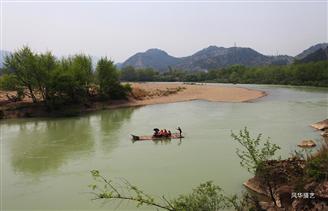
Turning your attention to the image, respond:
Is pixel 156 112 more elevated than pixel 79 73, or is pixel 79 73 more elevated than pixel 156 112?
pixel 79 73

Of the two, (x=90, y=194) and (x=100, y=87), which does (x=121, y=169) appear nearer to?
(x=90, y=194)

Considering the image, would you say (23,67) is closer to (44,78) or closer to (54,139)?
(44,78)

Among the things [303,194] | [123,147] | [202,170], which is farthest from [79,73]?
[303,194]

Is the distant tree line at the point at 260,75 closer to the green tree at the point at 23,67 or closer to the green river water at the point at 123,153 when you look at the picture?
the green tree at the point at 23,67

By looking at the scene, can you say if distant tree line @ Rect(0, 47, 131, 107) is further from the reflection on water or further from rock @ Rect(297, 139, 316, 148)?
rock @ Rect(297, 139, 316, 148)

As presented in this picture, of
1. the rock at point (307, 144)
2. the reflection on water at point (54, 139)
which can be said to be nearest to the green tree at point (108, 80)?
the reflection on water at point (54, 139)

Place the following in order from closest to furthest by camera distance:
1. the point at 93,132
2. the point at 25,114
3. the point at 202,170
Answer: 1. the point at 202,170
2. the point at 93,132
3. the point at 25,114

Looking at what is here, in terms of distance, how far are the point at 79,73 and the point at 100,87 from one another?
6.24 metres

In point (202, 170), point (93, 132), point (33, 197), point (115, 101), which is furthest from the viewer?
point (115, 101)

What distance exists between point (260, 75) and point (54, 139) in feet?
322

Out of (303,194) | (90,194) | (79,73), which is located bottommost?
(90,194)

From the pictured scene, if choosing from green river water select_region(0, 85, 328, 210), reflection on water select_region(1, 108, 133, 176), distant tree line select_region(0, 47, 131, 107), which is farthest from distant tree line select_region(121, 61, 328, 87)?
green river water select_region(0, 85, 328, 210)

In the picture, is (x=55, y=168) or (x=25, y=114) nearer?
(x=55, y=168)

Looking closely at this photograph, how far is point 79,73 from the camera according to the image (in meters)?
50.8
